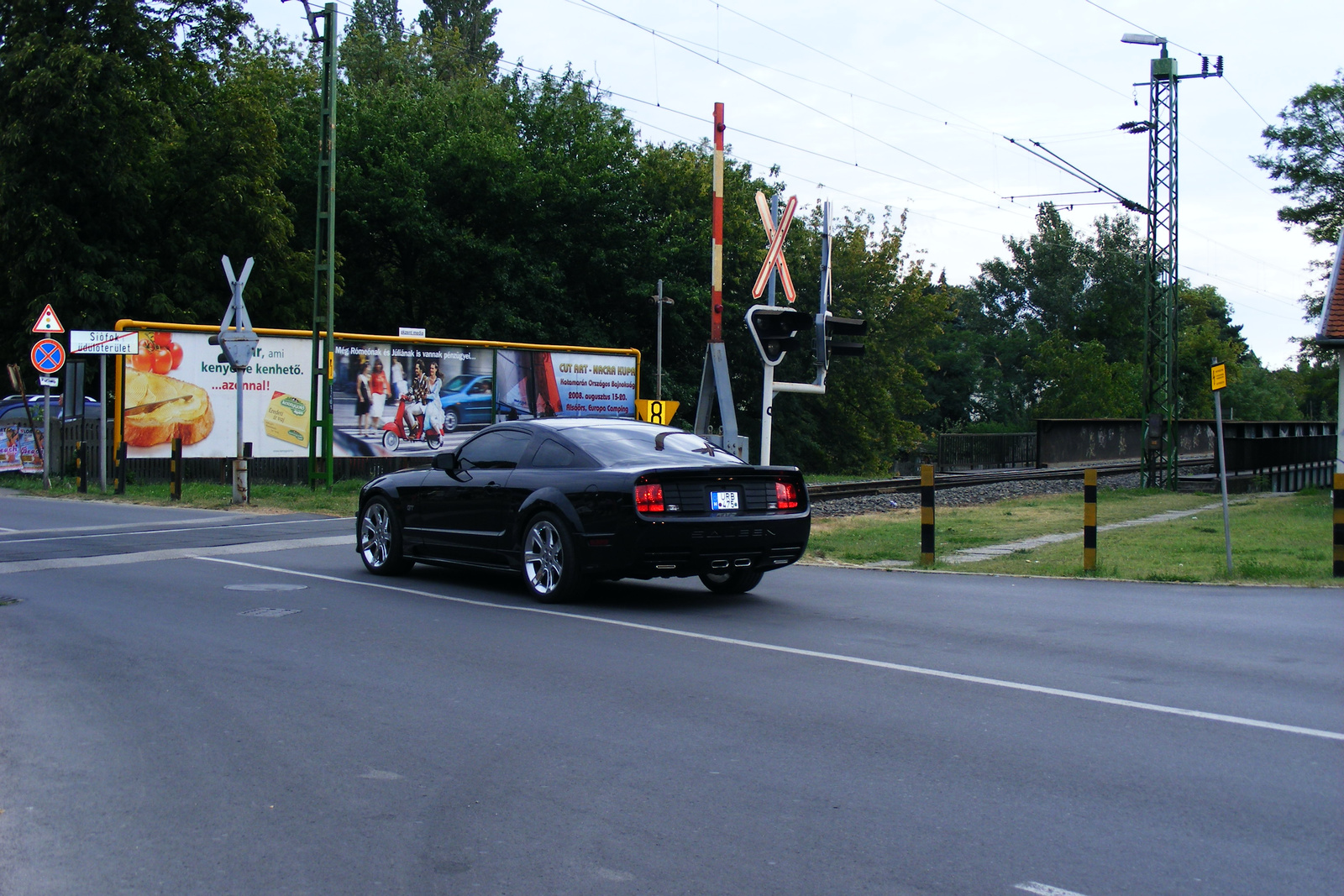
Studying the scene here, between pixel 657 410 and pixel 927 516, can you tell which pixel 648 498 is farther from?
pixel 657 410

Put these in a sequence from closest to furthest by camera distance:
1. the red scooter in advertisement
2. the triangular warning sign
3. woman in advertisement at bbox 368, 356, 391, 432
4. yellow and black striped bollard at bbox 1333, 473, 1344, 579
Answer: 1. yellow and black striped bollard at bbox 1333, 473, 1344, 579
2. the triangular warning sign
3. woman in advertisement at bbox 368, 356, 391, 432
4. the red scooter in advertisement

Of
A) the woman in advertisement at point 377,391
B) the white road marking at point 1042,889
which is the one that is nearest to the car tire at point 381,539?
the white road marking at point 1042,889

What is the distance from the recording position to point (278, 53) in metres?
54.6

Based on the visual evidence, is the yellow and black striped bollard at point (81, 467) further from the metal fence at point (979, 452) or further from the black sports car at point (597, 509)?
the metal fence at point (979, 452)

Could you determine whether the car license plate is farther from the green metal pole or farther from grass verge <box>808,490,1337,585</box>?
the green metal pole

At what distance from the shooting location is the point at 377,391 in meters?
27.8

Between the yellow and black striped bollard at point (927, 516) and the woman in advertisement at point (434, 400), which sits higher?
the woman in advertisement at point (434, 400)

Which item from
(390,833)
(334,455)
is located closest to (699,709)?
(390,833)

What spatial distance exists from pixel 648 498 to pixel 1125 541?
9.62 metres

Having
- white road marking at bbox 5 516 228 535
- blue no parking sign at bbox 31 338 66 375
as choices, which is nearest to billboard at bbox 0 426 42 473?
blue no parking sign at bbox 31 338 66 375

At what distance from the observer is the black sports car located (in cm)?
927

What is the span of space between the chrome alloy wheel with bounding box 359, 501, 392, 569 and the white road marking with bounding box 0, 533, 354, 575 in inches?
90.5

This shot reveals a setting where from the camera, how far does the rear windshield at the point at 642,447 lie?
9.90 meters

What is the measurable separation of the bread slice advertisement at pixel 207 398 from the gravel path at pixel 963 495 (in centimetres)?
1175
